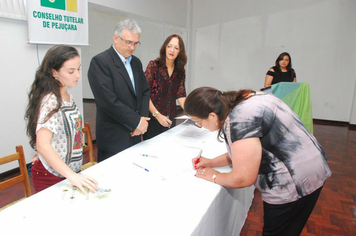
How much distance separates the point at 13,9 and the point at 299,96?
3295 mm

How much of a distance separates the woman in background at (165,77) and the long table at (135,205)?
0.75 meters

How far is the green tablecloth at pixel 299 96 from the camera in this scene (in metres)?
2.98

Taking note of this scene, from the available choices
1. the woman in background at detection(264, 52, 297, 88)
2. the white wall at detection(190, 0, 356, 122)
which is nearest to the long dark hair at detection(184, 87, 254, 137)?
the woman in background at detection(264, 52, 297, 88)

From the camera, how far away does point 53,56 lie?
47.9 inches

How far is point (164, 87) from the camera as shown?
228 centimetres

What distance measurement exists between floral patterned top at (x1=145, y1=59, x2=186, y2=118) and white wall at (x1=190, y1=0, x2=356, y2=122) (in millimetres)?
4542

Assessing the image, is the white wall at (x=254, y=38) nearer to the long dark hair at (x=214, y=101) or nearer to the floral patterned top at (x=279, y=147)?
the long dark hair at (x=214, y=101)

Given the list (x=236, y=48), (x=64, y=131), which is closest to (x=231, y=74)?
(x=236, y=48)

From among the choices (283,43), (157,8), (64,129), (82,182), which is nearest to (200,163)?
(82,182)

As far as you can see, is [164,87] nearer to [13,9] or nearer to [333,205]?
[13,9]

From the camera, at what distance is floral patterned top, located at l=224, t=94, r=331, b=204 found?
0.99m

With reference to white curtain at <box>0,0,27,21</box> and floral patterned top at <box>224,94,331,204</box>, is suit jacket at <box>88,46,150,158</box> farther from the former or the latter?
white curtain at <box>0,0,27,21</box>

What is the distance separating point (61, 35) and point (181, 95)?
5.82 ft

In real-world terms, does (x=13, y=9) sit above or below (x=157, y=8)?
below
